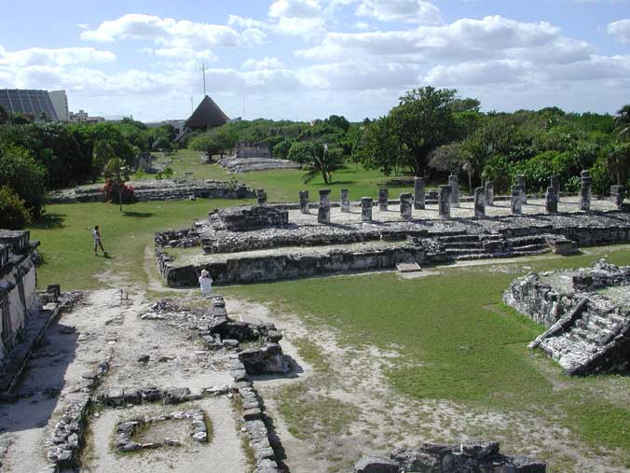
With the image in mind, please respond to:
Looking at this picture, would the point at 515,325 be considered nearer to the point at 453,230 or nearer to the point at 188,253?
the point at 453,230

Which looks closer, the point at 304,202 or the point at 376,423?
the point at 376,423

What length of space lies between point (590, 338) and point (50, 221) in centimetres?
2324

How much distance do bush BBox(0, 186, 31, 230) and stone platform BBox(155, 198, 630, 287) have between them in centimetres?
560

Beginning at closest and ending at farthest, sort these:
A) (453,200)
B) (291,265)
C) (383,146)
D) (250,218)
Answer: (291,265), (250,218), (453,200), (383,146)

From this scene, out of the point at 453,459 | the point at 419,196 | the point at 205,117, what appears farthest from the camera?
the point at 205,117

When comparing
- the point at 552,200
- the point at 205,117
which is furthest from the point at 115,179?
the point at 205,117

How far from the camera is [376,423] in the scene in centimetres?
981

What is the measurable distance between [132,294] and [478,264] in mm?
10244

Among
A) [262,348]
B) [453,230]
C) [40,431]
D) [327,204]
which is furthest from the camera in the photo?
[327,204]

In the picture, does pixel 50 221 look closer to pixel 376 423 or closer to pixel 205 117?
pixel 376 423

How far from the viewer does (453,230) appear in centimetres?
2222

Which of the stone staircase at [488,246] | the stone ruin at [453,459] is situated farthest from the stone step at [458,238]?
the stone ruin at [453,459]

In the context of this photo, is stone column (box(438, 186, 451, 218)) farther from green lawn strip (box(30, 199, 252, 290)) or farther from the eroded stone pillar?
green lawn strip (box(30, 199, 252, 290))

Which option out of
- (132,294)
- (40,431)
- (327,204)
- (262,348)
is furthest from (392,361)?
(327,204)
